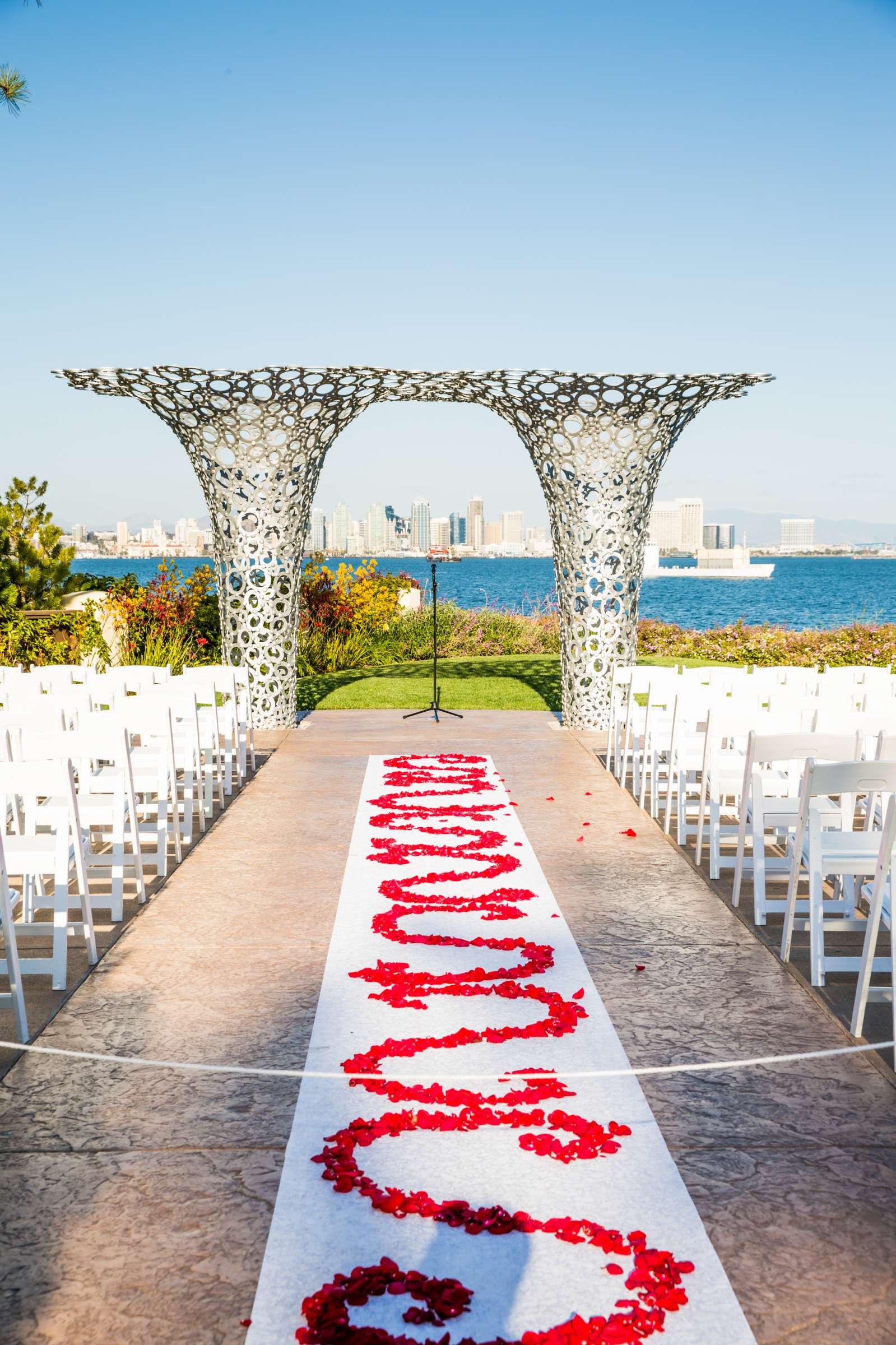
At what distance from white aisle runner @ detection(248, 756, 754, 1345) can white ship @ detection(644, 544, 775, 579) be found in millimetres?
107646

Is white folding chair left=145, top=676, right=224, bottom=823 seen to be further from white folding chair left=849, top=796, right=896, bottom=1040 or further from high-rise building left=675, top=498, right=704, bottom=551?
high-rise building left=675, top=498, right=704, bottom=551

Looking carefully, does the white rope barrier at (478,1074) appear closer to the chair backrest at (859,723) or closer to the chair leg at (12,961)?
the chair leg at (12,961)

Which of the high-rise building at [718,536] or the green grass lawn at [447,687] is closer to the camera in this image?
the green grass lawn at [447,687]

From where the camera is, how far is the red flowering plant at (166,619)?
13836mm

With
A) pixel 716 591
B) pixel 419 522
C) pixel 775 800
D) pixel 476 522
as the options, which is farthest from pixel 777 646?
pixel 476 522

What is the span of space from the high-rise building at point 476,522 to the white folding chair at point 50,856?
3936 inches

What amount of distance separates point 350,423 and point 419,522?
104 m

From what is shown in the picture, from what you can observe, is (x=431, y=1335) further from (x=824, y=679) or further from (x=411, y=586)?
(x=411, y=586)

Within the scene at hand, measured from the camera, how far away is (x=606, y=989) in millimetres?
4297

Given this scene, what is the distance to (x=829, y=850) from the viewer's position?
421cm

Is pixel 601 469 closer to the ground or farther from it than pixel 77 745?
farther from it

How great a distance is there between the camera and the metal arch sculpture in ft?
34.4

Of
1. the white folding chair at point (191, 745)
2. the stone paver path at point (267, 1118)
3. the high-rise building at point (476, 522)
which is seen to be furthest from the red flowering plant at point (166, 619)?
the high-rise building at point (476, 522)

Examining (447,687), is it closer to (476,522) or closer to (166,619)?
(166,619)
